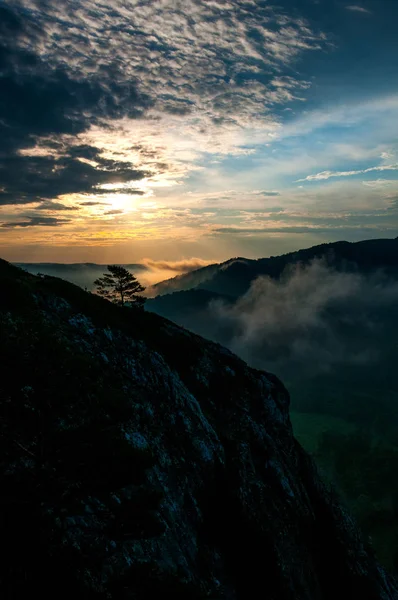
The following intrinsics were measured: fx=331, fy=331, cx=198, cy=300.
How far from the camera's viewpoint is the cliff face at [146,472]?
13008 millimetres

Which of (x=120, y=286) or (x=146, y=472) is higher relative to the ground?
(x=120, y=286)

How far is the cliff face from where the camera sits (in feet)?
42.7

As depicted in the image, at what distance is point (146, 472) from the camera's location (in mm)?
28031

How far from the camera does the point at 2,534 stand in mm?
11258

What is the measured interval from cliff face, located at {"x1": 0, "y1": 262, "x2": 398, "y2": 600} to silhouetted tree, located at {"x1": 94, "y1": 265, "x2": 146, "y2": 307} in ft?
37.4

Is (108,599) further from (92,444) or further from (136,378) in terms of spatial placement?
(136,378)

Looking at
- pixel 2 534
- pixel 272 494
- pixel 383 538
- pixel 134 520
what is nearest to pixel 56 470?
pixel 2 534

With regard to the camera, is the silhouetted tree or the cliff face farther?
the silhouetted tree

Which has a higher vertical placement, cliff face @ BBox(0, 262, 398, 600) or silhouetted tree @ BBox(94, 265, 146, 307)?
silhouetted tree @ BBox(94, 265, 146, 307)

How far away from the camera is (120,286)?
2689 inches

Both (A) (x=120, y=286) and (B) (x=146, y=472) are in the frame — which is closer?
(B) (x=146, y=472)

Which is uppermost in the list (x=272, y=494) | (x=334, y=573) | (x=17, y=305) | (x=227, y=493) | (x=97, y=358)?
(x=17, y=305)

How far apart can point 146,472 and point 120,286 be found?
45410 millimetres

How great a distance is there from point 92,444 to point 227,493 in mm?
27758
